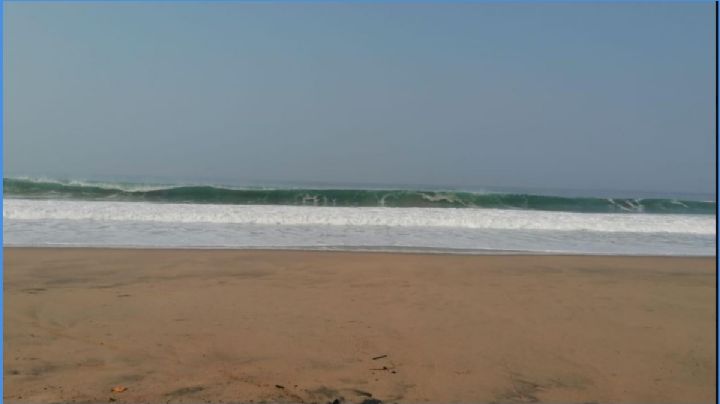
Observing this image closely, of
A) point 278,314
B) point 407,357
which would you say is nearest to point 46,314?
point 278,314

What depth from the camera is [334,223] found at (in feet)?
47.4

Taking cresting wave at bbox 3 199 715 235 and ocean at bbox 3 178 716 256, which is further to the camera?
cresting wave at bbox 3 199 715 235

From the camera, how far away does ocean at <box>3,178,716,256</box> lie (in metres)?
10.1

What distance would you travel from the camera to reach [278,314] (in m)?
4.68

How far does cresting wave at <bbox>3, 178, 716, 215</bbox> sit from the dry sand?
13.9 meters

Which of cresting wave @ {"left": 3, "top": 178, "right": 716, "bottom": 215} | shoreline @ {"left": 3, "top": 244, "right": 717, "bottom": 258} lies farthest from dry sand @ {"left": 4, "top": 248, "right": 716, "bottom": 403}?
cresting wave @ {"left": 3, "top": 178, "right": 716, "bottom": 215}

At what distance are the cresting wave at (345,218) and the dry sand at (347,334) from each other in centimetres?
705

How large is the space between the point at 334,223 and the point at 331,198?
733 cm

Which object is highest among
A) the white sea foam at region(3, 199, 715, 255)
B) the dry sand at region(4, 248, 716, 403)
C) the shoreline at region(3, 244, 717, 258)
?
the white sea foam at region(3, 199, 715, 255)

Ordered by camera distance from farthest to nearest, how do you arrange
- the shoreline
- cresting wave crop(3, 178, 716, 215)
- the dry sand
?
1. cresting wave crop(3, 178, 716, 215)
2. the shoreline
3. the dry sand

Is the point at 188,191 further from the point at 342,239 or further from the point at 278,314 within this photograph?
the point at 278,314

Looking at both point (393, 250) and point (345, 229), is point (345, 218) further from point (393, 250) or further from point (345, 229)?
point (393, 250)

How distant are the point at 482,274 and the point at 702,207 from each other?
69.9ft

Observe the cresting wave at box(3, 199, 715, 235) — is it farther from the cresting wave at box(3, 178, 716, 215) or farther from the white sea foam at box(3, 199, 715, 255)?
the cresting wave at box(3, 178, 716, 215)
